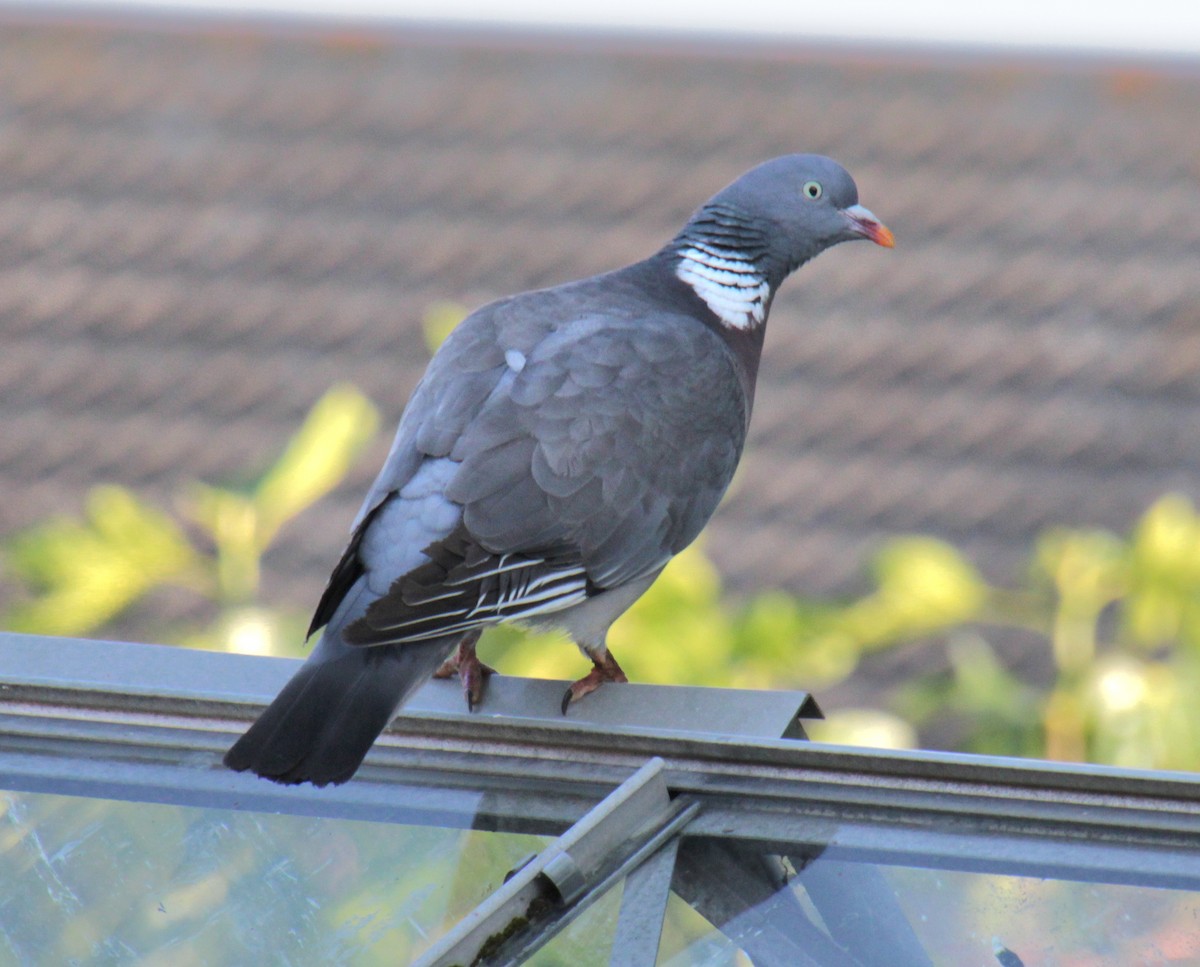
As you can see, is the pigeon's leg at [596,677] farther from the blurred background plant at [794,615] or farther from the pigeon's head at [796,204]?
the pigeon's head at [796,204]

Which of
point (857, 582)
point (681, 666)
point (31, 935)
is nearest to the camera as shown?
point (31, 935)

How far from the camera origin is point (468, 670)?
7.13 feet

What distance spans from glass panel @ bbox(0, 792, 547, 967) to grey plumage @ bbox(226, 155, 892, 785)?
9cm

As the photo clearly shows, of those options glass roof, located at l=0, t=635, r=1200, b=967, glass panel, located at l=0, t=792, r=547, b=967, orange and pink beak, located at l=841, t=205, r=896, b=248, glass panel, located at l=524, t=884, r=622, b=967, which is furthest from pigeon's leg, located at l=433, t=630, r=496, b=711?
orange and pink beak, located at l=841, t=205, r=896, b=248

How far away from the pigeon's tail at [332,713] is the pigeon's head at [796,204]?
1212mm

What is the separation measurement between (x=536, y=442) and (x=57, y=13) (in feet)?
12.3

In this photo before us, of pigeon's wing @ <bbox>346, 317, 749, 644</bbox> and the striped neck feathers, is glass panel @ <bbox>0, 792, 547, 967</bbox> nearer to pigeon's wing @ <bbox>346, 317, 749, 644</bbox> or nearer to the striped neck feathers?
pigeon's wing @ <bbox>346, 317, 749, 644</bbox>

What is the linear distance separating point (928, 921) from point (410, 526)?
93 centimetres

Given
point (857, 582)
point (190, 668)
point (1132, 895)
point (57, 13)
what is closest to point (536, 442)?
point (190, 668)

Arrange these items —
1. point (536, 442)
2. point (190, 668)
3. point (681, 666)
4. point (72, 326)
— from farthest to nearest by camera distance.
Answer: point (72, 326)
point (681, 666)
point (536, 442)
point (190, 668)

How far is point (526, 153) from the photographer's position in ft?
16.9

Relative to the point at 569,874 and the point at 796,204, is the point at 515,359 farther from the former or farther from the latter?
the point at 569,874

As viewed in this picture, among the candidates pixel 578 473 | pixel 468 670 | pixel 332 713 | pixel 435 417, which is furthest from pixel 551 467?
pixel 332 713

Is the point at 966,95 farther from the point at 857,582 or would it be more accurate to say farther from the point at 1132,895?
the point at 1132,895
